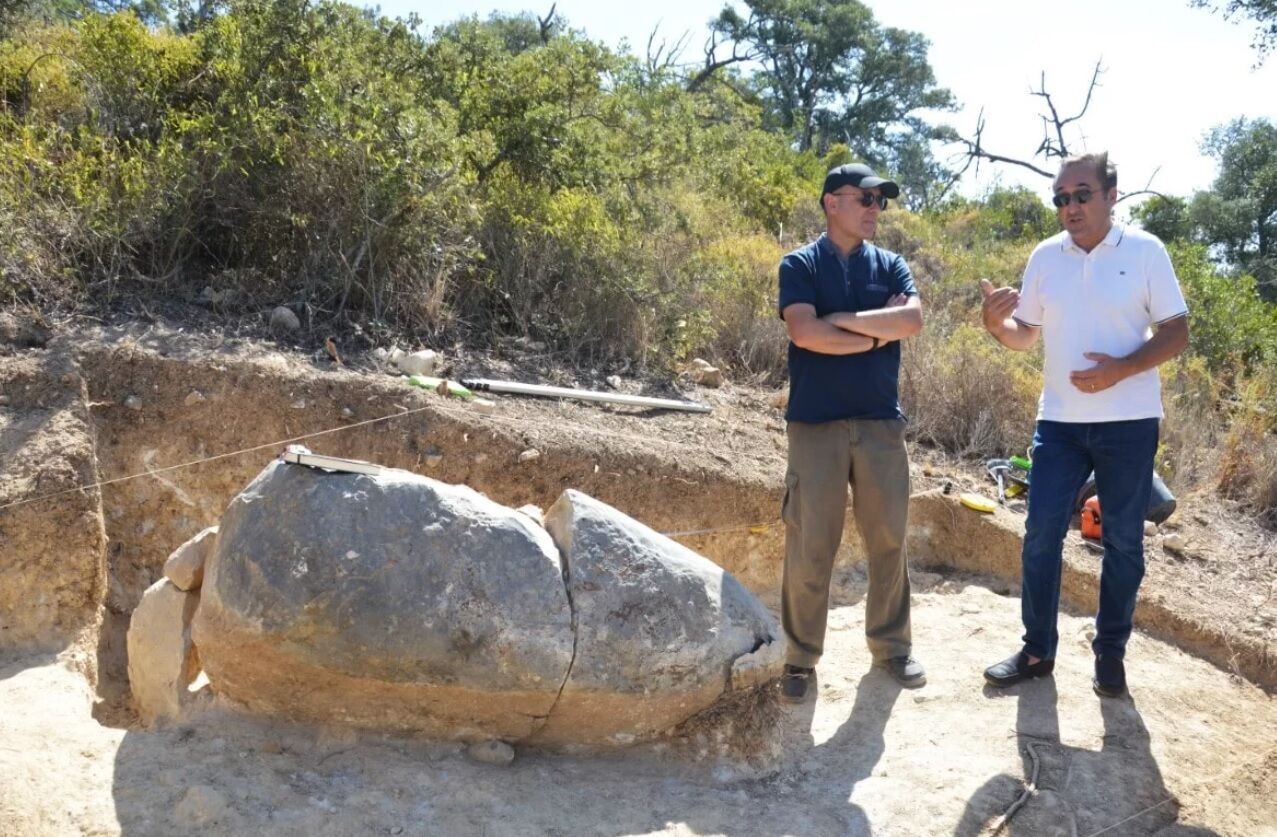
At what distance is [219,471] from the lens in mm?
4645

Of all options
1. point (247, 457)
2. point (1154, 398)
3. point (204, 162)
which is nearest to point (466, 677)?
point (247, 457)

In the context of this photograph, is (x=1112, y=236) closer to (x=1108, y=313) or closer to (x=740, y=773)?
(x=1108, y=313)

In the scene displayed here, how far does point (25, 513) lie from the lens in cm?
405

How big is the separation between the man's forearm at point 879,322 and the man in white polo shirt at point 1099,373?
0.40 m

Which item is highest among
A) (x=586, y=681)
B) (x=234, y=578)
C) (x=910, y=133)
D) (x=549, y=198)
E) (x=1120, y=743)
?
(x=910, y=133)

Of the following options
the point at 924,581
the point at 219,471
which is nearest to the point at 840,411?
the point at 924,581

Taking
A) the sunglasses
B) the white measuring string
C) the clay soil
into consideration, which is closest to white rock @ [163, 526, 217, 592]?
the clay soil

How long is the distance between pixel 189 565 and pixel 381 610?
74 cm

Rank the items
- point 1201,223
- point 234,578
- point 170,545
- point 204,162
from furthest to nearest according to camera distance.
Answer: point 1201,223
point 204,162
point 170,545
point 234,578

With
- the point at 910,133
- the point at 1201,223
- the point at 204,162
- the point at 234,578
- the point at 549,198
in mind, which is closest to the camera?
the point at 234,578

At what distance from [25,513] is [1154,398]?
3975 mm

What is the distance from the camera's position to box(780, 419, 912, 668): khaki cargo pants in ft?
12.7

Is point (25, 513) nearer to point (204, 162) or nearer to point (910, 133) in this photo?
point (204, 162)

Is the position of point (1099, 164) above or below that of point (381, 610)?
above
